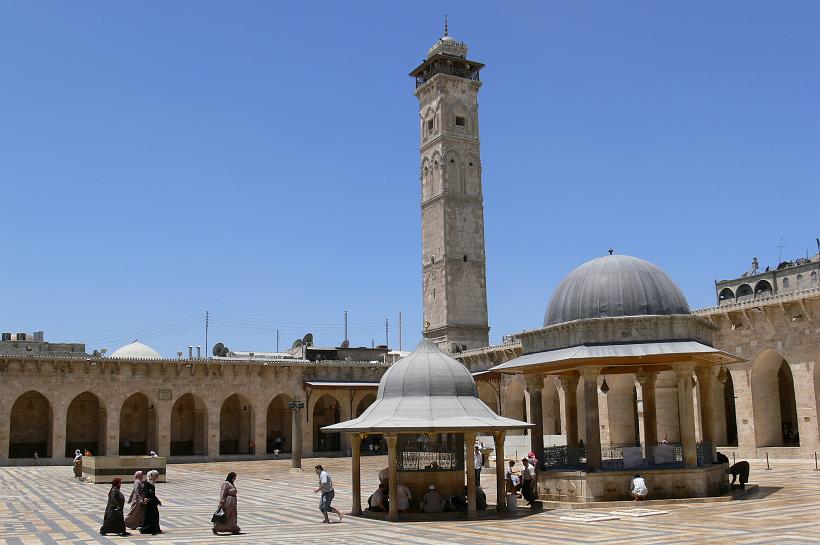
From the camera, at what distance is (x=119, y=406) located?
128 feet

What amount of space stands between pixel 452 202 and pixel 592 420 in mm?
33081

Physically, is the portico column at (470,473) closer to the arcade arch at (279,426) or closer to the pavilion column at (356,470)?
the pavilion column at (356,470)

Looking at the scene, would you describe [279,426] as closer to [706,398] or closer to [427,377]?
[706,398]

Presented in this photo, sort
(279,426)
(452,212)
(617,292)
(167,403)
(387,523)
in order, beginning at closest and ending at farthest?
(387,523) → (617,292) → (167,403) → (279,426) → (452,212)

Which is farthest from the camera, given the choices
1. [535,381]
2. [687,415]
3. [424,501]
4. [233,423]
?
[233,423]

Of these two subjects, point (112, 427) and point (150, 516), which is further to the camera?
point (112, 427)

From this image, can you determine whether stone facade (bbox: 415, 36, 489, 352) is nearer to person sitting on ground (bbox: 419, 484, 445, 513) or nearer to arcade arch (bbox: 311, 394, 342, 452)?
arcade arch (bbox: 311, 394, 342, 452)

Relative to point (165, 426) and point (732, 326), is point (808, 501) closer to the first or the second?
point (732, 326)

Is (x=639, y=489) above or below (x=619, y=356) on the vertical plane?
below

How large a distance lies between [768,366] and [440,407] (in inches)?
759

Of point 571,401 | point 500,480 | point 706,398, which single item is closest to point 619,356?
point 571,401

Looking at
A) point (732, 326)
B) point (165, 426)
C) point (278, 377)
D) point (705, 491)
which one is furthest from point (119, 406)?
point (705, 491)

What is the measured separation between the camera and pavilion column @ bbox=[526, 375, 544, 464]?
59.9 ft

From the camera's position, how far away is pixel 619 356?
16797 millimetres
